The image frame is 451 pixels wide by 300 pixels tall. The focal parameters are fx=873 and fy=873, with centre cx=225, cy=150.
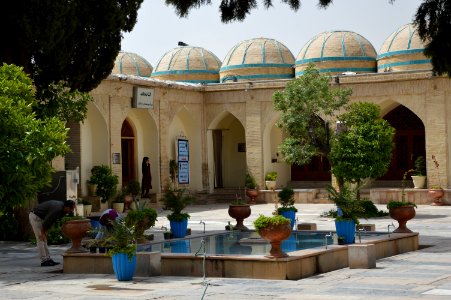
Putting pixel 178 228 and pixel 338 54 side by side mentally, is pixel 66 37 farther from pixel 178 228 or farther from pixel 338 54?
pixel 338 54

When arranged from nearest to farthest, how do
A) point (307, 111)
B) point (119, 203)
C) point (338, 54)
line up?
point (307, 111)
point (119, 203)
point (338, 54)

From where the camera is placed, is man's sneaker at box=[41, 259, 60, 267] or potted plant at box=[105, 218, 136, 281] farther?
man's sneaker at box=[41, 259, 60, 267]

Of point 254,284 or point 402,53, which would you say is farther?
point 402,53

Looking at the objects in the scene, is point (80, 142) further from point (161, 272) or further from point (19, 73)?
point (19, 73)

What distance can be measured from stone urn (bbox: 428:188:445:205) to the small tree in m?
4.41

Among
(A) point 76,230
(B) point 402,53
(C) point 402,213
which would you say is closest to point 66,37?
(A) point 76,230

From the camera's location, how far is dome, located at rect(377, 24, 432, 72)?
29.7 meters

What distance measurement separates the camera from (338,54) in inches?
1221

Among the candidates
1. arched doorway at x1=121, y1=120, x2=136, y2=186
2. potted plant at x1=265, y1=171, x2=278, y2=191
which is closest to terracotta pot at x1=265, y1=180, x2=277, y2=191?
potted plant at x1=265, y1=171, x2=278, y2=191

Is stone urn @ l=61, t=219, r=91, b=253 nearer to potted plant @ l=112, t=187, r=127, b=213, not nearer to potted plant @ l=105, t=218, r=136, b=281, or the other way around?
potted plant @ l=105, t=218, r=136, b=281

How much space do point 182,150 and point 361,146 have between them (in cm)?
939

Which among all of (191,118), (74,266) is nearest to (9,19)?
(74,266)

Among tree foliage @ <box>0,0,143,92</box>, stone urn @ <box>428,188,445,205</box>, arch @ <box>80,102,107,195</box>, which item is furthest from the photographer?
stone urn @ <box>428,188,445,205</box>

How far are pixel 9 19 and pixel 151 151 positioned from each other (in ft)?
43.3
